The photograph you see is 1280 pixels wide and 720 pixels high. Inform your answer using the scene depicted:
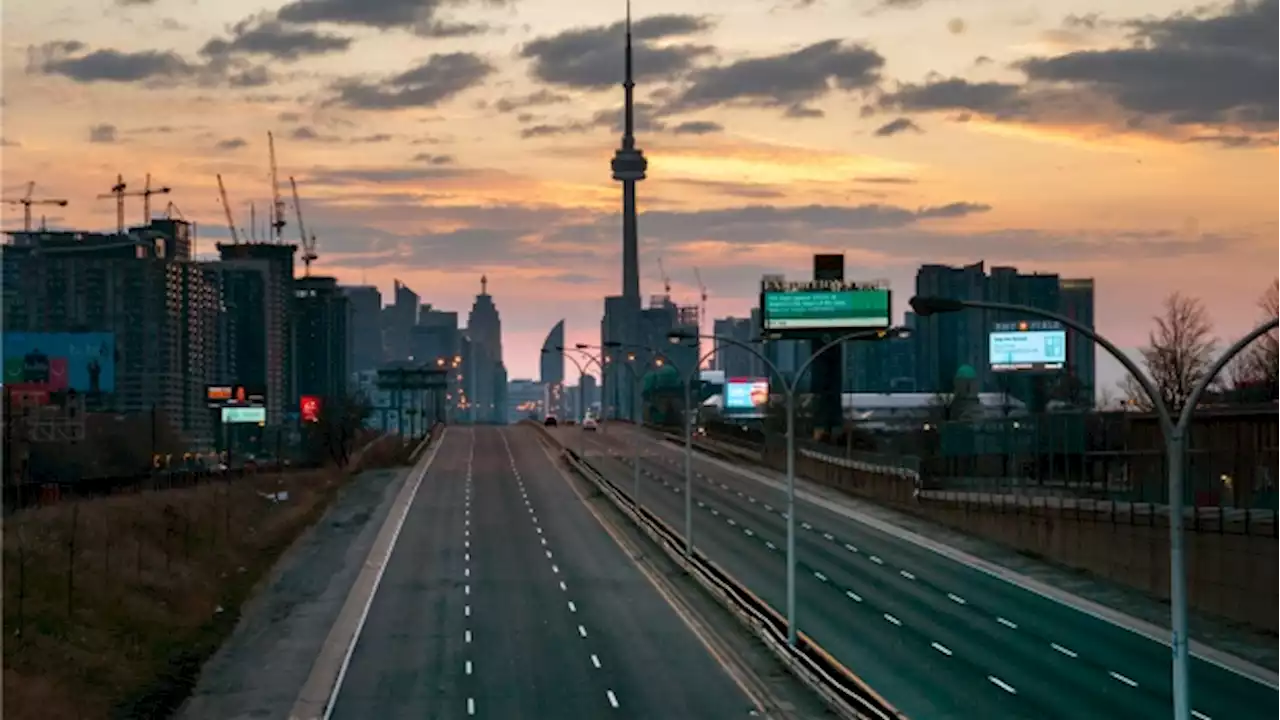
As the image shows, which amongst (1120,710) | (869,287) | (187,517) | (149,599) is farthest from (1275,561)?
(869,287)

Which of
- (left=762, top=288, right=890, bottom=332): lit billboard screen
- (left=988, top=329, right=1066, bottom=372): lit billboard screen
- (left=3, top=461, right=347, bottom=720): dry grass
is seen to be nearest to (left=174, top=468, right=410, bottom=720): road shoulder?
(left=3, top=461, right=347, bottom=720): dry grass

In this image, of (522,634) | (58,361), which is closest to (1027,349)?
(58,361)

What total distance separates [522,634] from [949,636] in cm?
1487

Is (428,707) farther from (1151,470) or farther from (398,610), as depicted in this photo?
(1151,470)

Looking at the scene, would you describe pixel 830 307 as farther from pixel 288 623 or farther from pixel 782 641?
pixel 782 641

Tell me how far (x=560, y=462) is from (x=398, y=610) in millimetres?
77927

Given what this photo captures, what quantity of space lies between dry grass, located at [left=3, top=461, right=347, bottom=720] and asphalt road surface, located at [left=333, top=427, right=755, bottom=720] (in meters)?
5.91

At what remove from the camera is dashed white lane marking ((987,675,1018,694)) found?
48.2 m

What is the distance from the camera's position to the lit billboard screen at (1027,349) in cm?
17712

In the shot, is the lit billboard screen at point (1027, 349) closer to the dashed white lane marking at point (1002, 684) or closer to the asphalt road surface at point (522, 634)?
the asphalt road surface at point (522, 634)

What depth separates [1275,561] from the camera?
187ft

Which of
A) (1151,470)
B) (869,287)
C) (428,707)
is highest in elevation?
(869,287)

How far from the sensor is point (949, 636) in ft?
191

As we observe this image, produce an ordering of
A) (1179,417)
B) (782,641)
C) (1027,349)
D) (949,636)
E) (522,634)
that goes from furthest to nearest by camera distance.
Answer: (1027,349)
(522,634)
(949,636)
(782,641)
(1179,417)
